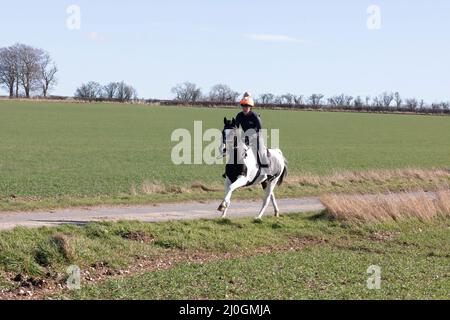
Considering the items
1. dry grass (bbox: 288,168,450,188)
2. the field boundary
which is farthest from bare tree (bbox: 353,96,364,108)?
dry grass (bbox: 288,168,450,188)

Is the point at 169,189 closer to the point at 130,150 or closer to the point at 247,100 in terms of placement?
the point at 247,100

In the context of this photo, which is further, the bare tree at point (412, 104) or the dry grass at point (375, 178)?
the bare tree at point (412, 104)

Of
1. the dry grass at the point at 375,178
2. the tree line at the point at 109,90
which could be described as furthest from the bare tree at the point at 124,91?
the dry grass at the point at 375,178

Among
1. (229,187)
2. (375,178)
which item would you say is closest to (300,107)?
(375,178)

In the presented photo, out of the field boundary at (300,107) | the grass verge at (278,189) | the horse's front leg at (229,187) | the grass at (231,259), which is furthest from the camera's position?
the field boundary at (300,107)

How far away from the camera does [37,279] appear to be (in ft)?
34.8

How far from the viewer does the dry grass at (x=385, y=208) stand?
55.3 feet

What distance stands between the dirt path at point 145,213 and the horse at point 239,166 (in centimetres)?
146

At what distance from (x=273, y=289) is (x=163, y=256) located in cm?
320

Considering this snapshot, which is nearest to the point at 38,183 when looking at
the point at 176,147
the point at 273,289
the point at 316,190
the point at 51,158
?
the point at 316,190

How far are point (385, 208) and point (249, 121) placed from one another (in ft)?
16.4

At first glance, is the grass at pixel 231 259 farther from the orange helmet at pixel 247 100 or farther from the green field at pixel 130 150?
the green field at pixel 130 150

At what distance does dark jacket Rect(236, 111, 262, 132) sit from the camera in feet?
49.4
